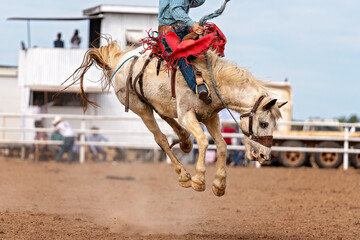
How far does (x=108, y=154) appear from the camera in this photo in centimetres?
1998

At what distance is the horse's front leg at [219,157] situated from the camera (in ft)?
21.6

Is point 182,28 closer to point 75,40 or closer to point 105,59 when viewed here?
point 105,59

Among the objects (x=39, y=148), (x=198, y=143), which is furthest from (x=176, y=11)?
(x=39, y=148)

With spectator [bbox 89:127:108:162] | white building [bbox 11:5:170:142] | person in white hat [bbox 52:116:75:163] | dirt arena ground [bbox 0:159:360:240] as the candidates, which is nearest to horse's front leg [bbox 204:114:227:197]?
dirt arena ground [bbox 0:159:360:240]

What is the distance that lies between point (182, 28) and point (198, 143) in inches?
52.7

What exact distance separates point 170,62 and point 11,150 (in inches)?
573

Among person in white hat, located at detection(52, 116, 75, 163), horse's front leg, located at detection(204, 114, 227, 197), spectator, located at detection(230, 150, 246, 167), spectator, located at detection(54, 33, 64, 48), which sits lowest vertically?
spectator, located at detection(230, 150, 246, 167)

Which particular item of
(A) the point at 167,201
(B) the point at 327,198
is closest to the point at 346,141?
(B) the point at 327,198

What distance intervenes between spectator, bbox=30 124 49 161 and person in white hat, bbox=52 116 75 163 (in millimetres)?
764

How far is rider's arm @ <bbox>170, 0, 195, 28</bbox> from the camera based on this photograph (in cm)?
673

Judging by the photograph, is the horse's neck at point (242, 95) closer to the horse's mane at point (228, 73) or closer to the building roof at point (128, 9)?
the horse's mane at point (228, 73)

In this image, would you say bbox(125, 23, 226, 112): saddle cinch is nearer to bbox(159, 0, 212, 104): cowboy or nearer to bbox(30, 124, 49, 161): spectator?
bbox(159, 0, 212, 104): cowboy

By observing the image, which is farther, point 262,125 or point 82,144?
point 82,144

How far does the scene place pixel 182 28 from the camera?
7.00 m
